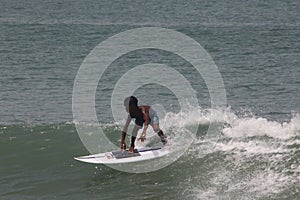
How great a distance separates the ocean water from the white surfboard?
0.52 meters

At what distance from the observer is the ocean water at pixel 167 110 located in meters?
20.9

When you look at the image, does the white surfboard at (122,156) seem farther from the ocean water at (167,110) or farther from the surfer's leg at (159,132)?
the ocean water at (167,110)

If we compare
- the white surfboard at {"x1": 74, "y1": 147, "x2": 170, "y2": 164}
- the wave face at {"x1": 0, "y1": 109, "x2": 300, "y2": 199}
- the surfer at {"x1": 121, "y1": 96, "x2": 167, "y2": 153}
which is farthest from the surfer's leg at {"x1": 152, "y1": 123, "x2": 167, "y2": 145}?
the wave face at {"x1": 0, "y1": 109, "x2": 300, "y2": 199}

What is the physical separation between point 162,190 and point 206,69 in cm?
2073

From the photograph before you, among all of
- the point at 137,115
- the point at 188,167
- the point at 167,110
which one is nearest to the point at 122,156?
the point at 137,115

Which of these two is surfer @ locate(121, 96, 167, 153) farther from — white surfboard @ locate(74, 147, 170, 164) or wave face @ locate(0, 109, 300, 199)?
wave face @ locate(0, 109, 300, 199)

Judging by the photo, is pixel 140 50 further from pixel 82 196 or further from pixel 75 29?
pixel 82 196

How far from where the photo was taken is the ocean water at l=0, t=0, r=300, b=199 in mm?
20906

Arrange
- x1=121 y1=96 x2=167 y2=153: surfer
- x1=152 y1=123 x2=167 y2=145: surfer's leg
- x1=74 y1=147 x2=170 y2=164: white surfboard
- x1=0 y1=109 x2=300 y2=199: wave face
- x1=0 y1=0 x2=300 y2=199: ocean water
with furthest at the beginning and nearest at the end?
x1=152 y1=123 x2=167 y2=145: surfer's leg, x1=74 y1=147 x2=170 y2=164: white surfboard, x1=121 y1=96 x2=167 y2=153: surfer, x1=0 y1=0 x2=300 y2=199: ocean water, x1=0 y1=109 x2=300 y2=199: wave face

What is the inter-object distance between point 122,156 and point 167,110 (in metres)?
9.04

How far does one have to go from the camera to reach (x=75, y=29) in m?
58.7

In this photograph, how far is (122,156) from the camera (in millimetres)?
21969

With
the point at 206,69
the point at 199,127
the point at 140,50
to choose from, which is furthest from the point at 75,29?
the point at 199,127

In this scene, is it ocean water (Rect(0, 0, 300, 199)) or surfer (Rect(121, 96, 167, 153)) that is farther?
surfer (Rect(121, 96, 167, 153))
